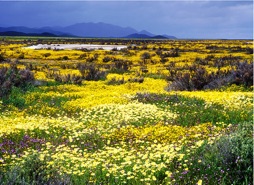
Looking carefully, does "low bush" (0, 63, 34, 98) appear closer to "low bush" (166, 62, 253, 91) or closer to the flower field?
the flower field

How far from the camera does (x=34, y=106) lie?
606 inches

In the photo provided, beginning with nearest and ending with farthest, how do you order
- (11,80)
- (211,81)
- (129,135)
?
(129,135)
(11,80)
(211,81)

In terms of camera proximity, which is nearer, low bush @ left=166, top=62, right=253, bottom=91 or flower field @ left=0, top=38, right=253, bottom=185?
flower field @ left=0, top=38, right=253, bottom=185

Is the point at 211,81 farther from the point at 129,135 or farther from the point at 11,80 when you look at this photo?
the point at 129,135

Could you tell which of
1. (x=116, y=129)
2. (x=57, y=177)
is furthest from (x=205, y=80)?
(x=57, y=177)

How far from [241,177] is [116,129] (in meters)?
4.76

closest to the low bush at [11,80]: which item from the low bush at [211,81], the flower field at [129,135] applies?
the flower field at [129,135]

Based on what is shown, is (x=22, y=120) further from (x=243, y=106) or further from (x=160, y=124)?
(x=243, y=106)

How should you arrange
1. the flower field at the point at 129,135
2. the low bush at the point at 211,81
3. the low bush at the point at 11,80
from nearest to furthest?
1. the flower field at the point at 129,135
2. the low bush at the point at 11,80
3. the low bush at the point at 211,81

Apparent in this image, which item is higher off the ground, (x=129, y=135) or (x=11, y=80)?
(x=11, y=80)

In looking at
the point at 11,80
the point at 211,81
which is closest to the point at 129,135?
the point at 11,80

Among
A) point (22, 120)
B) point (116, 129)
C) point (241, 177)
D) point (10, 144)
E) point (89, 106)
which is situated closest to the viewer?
point (241, 177)

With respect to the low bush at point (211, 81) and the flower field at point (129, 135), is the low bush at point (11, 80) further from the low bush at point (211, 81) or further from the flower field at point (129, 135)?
the low bush at point (211, 81)

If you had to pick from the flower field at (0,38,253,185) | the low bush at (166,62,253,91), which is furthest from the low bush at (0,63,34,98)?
the low bush at (166,62,253,91)
